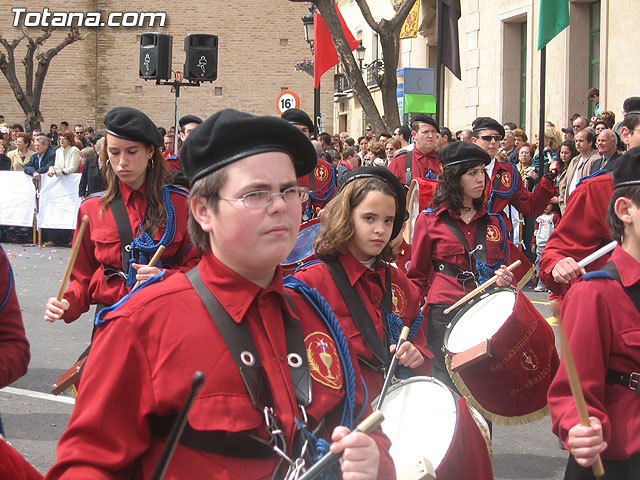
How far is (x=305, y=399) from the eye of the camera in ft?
7.02

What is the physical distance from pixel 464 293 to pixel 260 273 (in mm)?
3487

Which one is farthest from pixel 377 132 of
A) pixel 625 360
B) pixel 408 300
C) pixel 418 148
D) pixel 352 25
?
pixel 352 25

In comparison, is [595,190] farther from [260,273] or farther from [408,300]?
[260,273]

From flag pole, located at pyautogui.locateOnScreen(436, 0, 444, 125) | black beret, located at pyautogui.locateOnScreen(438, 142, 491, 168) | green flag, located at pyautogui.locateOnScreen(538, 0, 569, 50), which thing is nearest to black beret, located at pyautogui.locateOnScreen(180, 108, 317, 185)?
black beret, located at pyautogui.locateOnScreen(438, 142, 491, 168)

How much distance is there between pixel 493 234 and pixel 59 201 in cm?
1256

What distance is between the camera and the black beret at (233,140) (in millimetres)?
2137

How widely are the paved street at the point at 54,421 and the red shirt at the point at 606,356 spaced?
8.60 feet

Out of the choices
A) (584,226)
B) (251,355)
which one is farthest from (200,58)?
(251,355)

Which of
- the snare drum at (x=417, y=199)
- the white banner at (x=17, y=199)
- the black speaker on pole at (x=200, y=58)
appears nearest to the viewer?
the snare drum at (x=417, y=199)

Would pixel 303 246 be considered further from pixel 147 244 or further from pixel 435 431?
pixel 435 431

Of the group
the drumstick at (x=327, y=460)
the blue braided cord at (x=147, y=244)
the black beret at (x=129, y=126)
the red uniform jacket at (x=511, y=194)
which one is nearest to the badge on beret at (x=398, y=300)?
the blue braided cord at (x=147, y=244)

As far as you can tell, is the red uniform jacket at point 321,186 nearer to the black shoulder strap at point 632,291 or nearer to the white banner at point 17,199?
the black shoulder strap at point 632,291

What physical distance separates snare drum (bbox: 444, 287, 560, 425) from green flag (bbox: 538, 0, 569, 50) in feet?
26.7

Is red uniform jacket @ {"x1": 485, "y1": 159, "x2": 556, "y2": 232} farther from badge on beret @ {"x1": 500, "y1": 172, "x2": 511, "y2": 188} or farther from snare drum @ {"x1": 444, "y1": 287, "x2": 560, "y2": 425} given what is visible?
snare drum @ {"x1": 444, "y1": 287, "x2": 560, "y2": 425}
